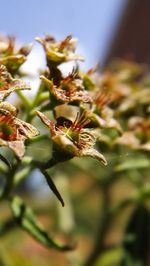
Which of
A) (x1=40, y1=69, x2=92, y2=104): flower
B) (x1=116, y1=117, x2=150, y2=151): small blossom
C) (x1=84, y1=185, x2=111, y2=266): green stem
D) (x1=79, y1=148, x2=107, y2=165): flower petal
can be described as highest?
(x1=40, y1=69, x2=92, y2=104): flower

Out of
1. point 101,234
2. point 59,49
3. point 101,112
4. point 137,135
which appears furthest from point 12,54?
point 101,234

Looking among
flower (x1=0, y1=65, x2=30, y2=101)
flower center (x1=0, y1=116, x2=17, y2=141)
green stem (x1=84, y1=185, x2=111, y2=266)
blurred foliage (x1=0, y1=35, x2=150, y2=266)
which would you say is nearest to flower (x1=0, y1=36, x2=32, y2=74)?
blurred foliage (x1=0, y1=35, x2=150, y2=266)

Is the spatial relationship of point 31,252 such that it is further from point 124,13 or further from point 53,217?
point 124,13

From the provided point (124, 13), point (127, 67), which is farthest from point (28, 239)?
point (124, 13)

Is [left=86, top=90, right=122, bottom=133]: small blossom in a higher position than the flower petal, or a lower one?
lower

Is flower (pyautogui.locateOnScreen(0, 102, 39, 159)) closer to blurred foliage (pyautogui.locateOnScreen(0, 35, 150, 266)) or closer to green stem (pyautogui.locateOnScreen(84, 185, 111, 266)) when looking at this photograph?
blurred foliage (pyautogui.locateOnScreen(0, 35, 150, 266))

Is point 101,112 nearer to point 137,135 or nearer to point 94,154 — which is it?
point 137,135

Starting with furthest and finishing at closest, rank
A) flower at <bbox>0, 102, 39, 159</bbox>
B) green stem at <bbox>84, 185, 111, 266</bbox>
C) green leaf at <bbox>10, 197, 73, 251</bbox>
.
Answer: green stem at <bbox>84, 185, 111, 266</bbox>
green leaf at <bbox>10, 197, 73, 251</bbox>
flower at <bbox>0, 102, 39, 159</bbox>
